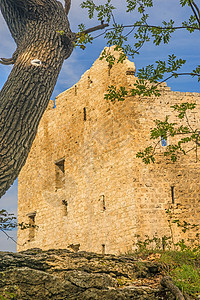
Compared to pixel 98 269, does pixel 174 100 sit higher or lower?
higher

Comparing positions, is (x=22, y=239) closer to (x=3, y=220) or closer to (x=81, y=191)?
(x=81, y=191)

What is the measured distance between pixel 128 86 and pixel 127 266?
740 centimetres

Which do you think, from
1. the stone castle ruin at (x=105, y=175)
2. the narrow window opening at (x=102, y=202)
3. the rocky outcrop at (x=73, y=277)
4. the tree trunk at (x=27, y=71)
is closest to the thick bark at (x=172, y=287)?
the rocky outcrop at (x=73, y=277)

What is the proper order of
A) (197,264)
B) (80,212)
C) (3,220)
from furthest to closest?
(80,212), (197,264), (3,220)

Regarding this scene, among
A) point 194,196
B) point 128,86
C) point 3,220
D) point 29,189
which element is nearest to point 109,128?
point 128,86

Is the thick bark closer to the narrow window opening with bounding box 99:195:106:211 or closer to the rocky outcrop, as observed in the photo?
the rocky outcrop

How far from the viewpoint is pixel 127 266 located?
7.42 m

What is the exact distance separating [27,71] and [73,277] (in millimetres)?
3230

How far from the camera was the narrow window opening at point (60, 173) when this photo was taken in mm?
16855

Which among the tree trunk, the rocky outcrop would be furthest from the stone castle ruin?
the tree trunk

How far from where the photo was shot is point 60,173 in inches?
672

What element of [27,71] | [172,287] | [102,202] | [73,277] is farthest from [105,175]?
[27,71]

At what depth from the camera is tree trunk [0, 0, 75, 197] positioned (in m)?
4.66

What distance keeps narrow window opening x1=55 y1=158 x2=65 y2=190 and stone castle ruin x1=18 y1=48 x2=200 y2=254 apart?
4 cm
